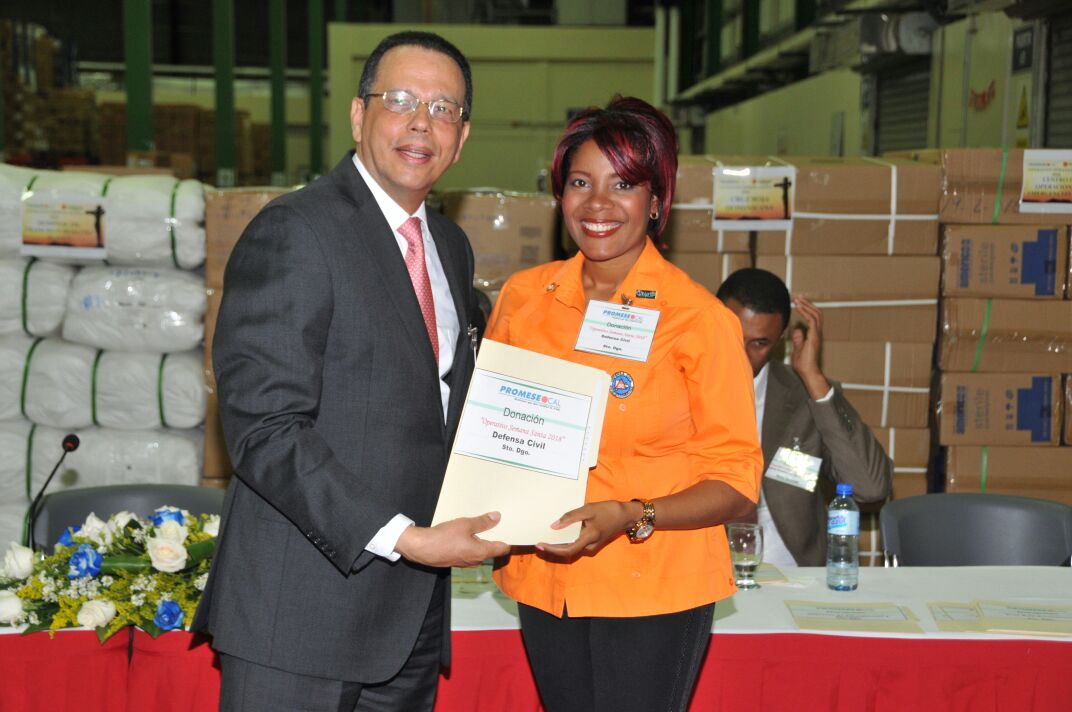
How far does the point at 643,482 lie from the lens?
1.71m

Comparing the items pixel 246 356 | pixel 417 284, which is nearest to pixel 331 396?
pixel 246 356

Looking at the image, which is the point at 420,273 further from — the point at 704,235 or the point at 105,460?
the point at 105,460

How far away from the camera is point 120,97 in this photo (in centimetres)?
1967

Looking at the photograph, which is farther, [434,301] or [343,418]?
[434,301]

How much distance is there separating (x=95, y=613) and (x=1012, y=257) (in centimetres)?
310

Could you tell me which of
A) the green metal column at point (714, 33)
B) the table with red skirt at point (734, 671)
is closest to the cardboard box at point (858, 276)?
the table with red skirt at point (734, 671)

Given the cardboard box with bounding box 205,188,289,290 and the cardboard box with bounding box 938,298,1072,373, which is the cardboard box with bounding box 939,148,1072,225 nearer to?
the cardboard box with bounding box 938,298,1072,373

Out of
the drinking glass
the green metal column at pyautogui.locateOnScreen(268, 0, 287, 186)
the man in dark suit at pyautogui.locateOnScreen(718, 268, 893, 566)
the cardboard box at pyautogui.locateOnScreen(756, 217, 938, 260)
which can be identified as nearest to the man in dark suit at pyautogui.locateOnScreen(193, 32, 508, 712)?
the drinking glass

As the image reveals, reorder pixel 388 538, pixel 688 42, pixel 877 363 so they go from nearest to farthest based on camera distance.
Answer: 1. pixel 388 538
2. pixel 877 363
3. pixel 688 42

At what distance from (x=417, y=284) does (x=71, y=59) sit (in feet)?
39.8

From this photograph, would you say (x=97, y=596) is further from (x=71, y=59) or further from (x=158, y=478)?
(x=71, y=59)

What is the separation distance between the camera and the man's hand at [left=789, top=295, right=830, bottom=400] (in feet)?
10.1

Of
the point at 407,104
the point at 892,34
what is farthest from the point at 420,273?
the point at 892,34

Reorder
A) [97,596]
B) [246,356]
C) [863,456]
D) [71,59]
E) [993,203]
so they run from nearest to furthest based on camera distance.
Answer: [246,356]
[97,596]
[863,456]
[993,203]
[71,59]
